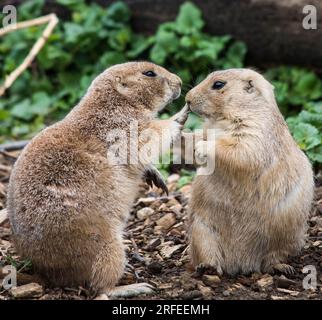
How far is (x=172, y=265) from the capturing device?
23.0 ft

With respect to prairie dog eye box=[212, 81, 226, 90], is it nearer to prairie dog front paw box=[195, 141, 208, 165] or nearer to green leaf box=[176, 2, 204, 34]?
prairie dog front paw box=[195, 141, 208, 165]

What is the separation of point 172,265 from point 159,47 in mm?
5008

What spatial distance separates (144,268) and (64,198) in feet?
4.02

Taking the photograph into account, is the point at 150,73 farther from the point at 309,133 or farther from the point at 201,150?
the point at 309,133

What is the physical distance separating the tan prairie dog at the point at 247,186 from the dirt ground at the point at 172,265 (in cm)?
19

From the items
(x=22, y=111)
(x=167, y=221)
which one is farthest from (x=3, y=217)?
(x=22, y=111)

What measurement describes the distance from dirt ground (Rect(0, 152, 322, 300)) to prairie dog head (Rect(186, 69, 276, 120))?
1366 millimetres

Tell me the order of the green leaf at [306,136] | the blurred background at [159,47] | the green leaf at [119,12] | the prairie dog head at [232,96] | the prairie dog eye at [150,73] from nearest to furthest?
the prairie dog head at [232,96]
the prairie dog eye at [150,73]
the green leaf at [306,136]
the blurred background at [159,47]
the green leaf at [119,12]

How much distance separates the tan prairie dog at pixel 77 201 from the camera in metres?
6.09

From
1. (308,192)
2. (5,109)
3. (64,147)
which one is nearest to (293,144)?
(308,192)

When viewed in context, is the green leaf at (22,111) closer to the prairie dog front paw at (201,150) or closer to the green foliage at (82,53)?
the green foliage at (82,53)

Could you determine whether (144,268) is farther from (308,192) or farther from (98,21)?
(98,21)

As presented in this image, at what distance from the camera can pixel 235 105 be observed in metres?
6.70

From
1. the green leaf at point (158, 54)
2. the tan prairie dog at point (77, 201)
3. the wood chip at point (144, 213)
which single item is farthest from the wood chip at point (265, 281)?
the green leaf at point (158, 54)
